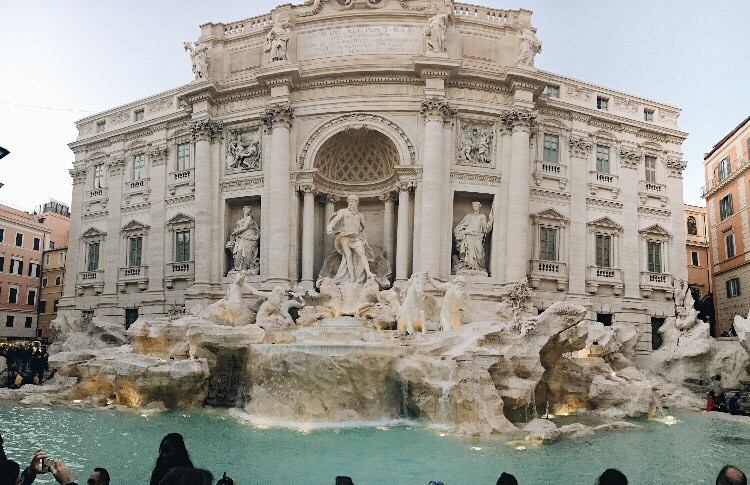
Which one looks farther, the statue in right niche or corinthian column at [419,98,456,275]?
the statue in right niche

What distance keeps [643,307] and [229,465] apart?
69.8 feet

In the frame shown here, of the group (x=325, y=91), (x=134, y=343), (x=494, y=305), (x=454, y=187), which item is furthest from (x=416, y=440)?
(x=325, y=91)

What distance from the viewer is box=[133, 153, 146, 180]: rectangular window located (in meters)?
28.8

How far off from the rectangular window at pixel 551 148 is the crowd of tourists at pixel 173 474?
23.2 m

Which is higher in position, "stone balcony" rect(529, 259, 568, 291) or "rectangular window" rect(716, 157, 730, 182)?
"rectangular window" rect(716, 157, 730, 182)

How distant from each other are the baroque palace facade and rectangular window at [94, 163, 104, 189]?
3.18m

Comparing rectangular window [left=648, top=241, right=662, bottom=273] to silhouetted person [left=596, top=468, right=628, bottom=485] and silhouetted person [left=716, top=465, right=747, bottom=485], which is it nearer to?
silhouetted person [left=716, top=465, right=747, bottom=485]

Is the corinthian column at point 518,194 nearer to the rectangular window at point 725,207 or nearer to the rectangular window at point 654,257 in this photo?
the rectangular window at point 654,257

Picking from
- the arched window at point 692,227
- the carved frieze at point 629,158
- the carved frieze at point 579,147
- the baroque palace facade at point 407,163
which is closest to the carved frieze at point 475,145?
the baroque palace facade at point 407,163

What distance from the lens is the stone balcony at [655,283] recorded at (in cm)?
2606

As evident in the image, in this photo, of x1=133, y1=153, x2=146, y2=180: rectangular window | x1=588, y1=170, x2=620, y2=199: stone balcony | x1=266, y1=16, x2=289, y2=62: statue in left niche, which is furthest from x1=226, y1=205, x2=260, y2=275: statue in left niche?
x1=588, y1=170, x2=620, y2=199: stone balcony

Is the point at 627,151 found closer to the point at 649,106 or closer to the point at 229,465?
the point at 649,106

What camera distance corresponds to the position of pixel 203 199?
83.1 ft

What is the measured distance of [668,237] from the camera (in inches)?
1066
